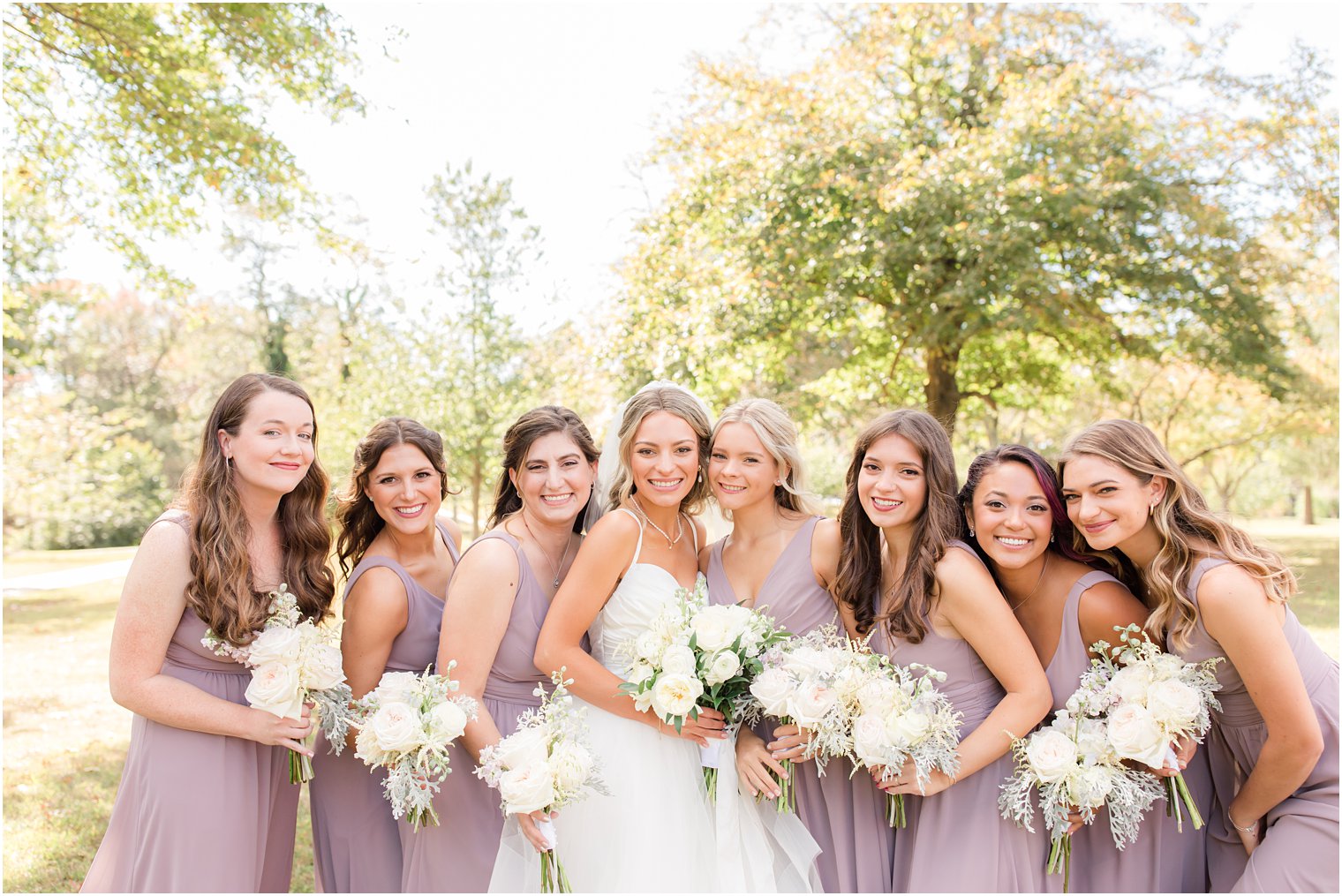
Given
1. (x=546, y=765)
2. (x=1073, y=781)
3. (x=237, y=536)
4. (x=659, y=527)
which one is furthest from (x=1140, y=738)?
(x=237, y=536)

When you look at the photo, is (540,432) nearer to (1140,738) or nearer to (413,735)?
(413,735)

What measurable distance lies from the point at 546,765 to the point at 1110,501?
2.76m

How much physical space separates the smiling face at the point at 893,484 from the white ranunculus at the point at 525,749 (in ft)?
5.98

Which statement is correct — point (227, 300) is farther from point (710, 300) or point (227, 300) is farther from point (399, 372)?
point (710, 300)

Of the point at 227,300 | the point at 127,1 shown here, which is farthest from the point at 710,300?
the point at 227,300

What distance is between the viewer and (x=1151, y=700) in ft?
12.1

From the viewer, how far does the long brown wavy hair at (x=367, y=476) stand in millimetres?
4703

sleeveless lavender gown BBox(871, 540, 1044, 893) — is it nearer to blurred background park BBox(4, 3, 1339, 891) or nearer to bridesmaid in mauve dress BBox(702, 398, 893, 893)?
bridesmaid in mauve dress BBox(702, 398, 893, 893)

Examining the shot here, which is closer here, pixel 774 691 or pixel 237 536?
pixel 774 691

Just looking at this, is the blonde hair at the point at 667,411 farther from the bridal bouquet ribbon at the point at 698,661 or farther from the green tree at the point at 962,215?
the green tree at the point at 962,215

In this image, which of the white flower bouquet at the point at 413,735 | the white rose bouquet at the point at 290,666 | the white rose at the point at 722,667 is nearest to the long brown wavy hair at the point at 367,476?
the white rose bouquet at the point at 290,666

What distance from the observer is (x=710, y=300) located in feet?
53.8

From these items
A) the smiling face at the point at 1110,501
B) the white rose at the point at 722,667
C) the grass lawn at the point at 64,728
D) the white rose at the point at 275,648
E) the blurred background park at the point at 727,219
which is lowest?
the grass lawn at the point at 64,728

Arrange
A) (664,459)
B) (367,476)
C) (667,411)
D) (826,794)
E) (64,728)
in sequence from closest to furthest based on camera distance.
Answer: (826,794)
(664,459)
(667,411)
(367,476)
(64,728)
